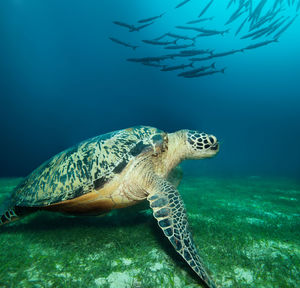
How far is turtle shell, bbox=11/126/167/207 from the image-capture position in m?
2.07

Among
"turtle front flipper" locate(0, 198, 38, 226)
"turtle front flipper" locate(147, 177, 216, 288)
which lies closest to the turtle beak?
"turtle front flipper" locate(147, 177, 216, 288)

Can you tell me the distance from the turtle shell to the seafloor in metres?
0.52

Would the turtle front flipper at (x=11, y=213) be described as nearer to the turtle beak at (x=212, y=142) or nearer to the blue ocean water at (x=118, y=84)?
the turtle beak at (x=212, y=142)

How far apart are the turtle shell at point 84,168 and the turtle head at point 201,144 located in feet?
1.74

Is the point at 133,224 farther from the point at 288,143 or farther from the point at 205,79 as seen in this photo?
the point at 288,143

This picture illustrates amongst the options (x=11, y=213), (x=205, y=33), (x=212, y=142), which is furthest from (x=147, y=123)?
(x=11, y=213)

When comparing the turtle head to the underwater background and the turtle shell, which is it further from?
the underwater background

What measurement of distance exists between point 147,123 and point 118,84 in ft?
57.1

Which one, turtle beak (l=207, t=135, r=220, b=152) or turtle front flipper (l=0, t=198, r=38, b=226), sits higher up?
turtle beak (l=207, t=135, r=220, b=152)

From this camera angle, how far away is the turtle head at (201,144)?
2801mm

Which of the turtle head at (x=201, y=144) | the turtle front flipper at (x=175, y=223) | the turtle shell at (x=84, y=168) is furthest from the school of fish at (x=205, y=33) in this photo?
the turtle front flipper at (x=175, y=223)

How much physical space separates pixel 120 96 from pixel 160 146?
62.3 meters

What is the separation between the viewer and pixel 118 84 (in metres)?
56.7

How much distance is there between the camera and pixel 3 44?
31.9 meters
